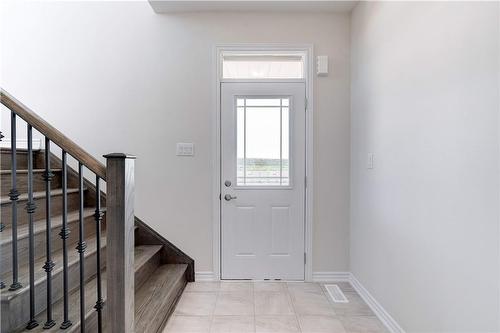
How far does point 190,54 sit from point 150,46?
0.41 m

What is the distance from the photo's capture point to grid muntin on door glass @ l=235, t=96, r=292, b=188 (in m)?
2.96

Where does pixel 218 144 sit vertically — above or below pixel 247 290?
above

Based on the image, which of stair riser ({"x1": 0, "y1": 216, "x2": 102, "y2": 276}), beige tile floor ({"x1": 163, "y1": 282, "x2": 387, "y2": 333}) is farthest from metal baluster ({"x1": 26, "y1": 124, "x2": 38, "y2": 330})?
beige tile floor ({"x1": 163, "y1": 282, "x2": 387, "y2": 333})

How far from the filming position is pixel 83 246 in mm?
1452

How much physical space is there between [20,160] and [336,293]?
2979 mm

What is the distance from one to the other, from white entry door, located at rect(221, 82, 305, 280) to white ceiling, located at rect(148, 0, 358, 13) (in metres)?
0.74

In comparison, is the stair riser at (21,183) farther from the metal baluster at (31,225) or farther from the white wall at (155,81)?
the metal baluster at (31,225)

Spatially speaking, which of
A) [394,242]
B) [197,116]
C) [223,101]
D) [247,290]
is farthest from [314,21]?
[247,290]

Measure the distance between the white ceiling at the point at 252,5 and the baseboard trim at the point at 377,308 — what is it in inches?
104

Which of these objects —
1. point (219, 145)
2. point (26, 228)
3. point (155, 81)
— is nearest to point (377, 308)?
point (219, 145)

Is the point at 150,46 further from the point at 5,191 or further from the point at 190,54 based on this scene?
the point at 5,191

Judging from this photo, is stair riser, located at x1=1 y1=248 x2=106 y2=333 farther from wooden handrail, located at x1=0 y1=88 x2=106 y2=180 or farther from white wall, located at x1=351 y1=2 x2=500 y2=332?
white wall, located at x1=351 y1=2 x2=500 y2=332

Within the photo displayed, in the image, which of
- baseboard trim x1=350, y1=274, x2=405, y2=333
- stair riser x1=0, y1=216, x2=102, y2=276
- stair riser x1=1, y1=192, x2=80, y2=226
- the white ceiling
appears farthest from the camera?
the white ceiling

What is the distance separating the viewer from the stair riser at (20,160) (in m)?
2.20
